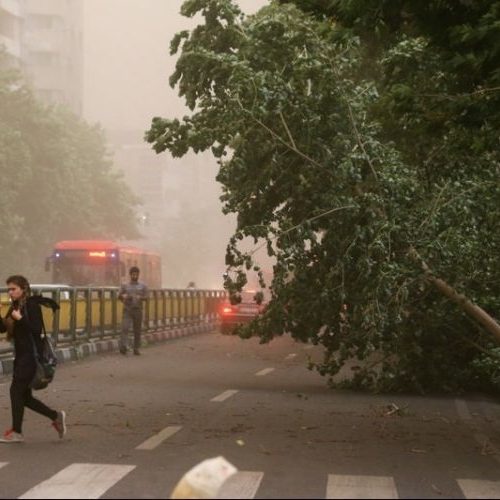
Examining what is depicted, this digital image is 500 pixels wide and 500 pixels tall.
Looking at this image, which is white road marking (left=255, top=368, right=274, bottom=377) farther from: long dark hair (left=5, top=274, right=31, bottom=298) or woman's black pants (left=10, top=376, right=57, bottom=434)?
long dark hair (left=5, top=274, right=31, bottom=298)

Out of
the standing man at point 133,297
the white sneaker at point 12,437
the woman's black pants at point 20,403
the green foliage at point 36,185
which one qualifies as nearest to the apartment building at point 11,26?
the green foliage at point 36,185

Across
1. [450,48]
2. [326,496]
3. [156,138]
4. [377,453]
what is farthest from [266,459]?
[156,138]

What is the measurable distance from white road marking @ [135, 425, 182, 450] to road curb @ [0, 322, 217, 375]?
27.1 feet

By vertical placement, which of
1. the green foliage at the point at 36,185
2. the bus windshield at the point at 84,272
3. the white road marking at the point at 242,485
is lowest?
the white road marking at the point at 242,485

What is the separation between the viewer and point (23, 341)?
1066cm

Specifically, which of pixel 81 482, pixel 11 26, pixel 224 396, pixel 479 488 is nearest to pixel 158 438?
pixel 81 482

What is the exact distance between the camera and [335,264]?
50.5 feet

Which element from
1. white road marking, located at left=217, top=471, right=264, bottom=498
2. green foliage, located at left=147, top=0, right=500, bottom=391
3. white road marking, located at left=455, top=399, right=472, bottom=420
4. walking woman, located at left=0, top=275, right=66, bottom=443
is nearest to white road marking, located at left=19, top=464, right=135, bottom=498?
white road marking, located at left=217, top=471, right=264, bottom=498

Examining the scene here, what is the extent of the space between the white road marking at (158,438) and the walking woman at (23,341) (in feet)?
2.81

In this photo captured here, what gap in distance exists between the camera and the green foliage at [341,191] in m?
14.0

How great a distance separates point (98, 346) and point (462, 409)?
12.7 metres

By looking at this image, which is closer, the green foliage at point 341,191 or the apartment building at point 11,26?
the green foliage at point 341,191

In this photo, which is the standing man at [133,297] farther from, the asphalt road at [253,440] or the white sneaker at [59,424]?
the white sneaker at [59,424]

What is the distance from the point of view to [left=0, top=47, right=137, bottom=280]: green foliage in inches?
2116
